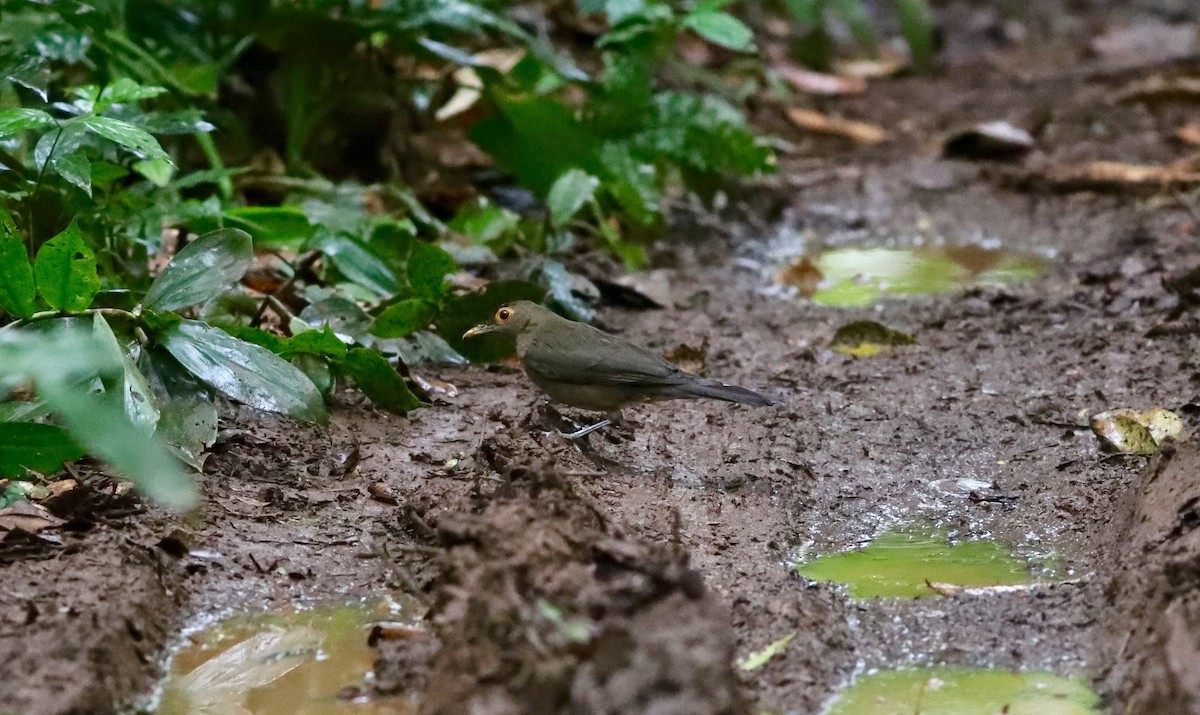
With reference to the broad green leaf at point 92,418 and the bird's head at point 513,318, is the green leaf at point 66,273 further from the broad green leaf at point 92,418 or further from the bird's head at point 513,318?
the bird's head at point 513,318

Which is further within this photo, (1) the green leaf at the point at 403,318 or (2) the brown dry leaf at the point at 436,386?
(1) the green leaf at the point at 403,318

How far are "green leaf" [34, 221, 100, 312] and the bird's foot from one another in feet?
4.46

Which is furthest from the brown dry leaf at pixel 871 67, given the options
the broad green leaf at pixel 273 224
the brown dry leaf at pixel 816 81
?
the broad green leaf at pixel 273 224

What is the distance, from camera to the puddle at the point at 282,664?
8.55 feet

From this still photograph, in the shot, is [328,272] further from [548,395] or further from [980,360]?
[980,360]

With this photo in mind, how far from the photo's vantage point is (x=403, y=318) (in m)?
4.52

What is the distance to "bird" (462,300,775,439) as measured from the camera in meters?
3.89

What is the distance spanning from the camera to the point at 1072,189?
23.6ft

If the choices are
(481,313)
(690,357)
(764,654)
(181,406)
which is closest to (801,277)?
(690,357)

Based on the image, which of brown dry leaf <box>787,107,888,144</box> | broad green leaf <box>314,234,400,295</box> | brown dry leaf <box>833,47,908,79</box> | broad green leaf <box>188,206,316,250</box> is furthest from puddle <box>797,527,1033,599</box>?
brown dry leaf <box>833,47,908,79</box>

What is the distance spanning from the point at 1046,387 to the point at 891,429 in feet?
2.24

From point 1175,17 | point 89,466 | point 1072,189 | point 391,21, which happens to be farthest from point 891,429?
point 1175,17

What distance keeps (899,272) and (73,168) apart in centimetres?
377

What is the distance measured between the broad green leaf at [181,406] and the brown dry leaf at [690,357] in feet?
6.13
